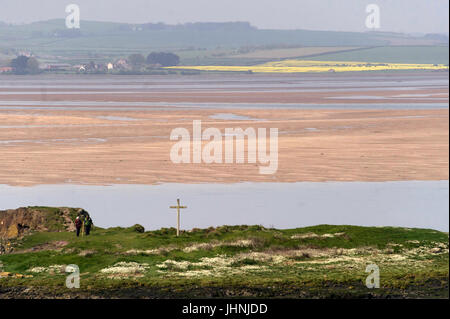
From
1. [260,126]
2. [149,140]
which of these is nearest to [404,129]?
[260,126]

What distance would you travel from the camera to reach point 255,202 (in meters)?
35.3

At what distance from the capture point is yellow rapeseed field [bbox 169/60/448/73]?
164 metres

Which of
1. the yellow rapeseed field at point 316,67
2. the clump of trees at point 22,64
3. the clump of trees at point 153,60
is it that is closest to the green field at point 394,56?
the yellow rapeseed field at point 316,67

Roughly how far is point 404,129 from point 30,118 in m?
27.6

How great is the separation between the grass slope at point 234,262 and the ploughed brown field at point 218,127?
13.1 m

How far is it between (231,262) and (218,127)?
110 ft

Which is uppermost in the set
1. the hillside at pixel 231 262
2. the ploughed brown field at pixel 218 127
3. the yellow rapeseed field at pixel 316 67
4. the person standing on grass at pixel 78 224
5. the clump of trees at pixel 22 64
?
the yellow rapeseed field at pixel 316 67

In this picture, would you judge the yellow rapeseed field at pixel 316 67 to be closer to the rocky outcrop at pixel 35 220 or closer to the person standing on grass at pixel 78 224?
the rocky outcrop at pixel 35 220

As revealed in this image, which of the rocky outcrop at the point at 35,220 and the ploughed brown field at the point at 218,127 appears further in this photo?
the ploughed brown field at the point at 218,127

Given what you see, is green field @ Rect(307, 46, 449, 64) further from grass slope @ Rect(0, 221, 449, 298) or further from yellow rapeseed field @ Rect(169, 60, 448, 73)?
grass slope @ Rect(0, 221, 449, 298)

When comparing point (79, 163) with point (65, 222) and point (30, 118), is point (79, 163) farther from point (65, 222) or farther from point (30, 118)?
point (30, 118)

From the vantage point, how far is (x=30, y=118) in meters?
63.3

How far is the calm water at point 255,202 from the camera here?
106 feet
